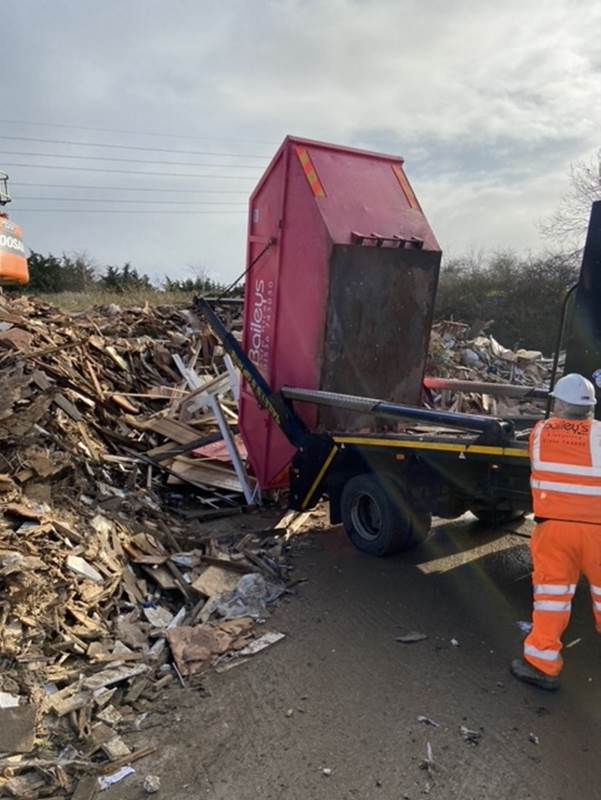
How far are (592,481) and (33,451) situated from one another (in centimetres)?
391

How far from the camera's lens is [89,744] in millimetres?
3070

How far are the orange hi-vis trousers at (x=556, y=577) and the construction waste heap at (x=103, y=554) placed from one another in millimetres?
1499

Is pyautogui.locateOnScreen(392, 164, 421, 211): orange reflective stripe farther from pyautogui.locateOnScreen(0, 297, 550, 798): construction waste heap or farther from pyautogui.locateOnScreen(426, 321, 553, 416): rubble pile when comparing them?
pyautogui.locateOnScreen(426, 321, 553, 416): rubble pile

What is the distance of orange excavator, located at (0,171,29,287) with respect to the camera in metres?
8.95

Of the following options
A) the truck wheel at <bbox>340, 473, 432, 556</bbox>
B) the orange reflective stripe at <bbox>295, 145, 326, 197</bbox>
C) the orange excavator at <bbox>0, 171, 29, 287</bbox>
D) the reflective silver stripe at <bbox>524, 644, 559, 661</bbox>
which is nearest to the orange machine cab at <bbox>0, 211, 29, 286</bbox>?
the orange excavator at <bbox>0, 171, 29, 287</bbox>

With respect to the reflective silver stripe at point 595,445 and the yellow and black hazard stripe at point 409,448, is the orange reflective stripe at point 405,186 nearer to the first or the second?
the yellow and black hazard stripe at point 409,448

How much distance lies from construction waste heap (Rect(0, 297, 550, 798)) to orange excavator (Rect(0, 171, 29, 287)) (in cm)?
94

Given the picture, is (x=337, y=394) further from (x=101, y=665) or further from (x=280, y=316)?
(x=101, y=665)

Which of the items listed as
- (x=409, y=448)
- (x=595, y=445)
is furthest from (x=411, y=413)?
(x=595, y=445)

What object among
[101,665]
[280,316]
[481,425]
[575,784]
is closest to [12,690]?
[101,665]

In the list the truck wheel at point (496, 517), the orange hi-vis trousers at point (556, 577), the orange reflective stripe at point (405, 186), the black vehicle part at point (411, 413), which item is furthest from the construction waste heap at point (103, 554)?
the orange reflective stripe at point (405, 186)

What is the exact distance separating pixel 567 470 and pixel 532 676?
42.3 inches

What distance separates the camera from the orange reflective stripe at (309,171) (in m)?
5.27

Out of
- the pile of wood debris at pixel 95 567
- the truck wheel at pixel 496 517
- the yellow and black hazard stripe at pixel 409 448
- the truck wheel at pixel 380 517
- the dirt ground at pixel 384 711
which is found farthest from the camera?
the truck wheel at pixel 496 517
